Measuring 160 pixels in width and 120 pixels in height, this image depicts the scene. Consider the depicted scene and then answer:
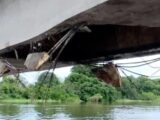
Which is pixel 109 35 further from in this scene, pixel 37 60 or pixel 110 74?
pixel 37 60

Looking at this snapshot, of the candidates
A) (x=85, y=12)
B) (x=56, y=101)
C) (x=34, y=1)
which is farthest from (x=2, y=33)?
(x=56, y=101)

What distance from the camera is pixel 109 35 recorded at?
5.41 metres

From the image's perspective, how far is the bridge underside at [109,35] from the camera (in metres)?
3.19

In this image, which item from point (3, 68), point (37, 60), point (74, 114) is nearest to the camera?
point (37, 60)

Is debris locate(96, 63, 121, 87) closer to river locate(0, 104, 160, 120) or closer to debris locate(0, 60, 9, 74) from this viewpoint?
debris locate(0, 60, 9, 74)

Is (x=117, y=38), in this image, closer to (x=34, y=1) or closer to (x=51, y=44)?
(x=51, y=44)

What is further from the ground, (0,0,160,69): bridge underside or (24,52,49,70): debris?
(0,0,160,69): bridge underside

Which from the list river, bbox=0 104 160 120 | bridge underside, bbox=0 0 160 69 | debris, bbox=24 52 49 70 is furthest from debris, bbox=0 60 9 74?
river, bbox=0 104 160 120

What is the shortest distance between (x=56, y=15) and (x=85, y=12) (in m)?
0.53

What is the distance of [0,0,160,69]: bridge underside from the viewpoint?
319 centimetres

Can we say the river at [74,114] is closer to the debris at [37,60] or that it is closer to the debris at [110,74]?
the debris at [110,74]

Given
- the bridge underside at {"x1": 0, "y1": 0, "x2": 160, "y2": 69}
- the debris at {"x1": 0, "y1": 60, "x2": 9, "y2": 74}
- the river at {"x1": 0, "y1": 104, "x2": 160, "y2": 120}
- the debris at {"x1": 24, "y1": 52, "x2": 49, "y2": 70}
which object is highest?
Result: the river at {"x1": 0, "y1": 104, "x2": 160, "y2": 120}

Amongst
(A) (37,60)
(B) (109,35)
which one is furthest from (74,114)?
(A) (37,60)

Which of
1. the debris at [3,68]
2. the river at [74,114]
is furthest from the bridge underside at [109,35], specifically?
the river at [74,114]
